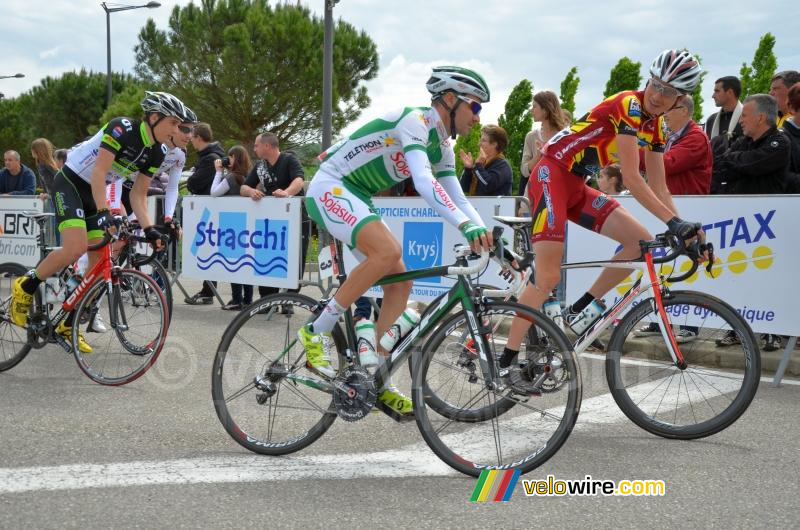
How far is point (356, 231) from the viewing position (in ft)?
14.1

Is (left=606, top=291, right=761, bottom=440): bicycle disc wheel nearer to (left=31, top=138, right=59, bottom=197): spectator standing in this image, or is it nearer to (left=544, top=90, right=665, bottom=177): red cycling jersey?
(left=544, top=90, right=665, bottom=177): red cycling jersey

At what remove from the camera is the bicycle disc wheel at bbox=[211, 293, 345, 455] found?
4391 millimetres

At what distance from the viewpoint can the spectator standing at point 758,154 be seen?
7371 mm

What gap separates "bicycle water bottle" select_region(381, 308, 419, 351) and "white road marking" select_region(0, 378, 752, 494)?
1.80 feet

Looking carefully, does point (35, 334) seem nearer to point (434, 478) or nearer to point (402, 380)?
point (402, 380)

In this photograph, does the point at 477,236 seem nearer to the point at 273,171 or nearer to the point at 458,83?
the point at 458,83

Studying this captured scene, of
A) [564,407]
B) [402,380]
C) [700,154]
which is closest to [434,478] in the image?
[564,407]

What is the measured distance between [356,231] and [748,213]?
149 inches

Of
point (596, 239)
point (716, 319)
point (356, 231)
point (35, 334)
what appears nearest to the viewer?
point (356, 231)

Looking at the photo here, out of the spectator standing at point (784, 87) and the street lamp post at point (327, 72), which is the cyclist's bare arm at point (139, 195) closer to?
the spectator standing at point (784, 87)

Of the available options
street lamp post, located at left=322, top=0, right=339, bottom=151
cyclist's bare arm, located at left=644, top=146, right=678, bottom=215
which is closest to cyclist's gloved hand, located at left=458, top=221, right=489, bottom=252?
cyclist's bare arm, located at left=644, top=146, right=678, bottom=215

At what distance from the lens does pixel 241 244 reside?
1022 cm

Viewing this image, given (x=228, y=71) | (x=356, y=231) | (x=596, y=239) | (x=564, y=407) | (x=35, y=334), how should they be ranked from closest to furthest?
(x=564, y=407), (x=356, y=231), (x=35, y=334), (x=596, y=239), (x=228, y=71)

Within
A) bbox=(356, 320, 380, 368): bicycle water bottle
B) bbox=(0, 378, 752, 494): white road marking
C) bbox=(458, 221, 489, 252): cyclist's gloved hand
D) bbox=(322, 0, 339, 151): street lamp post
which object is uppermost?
bbox=(322, 0, 339, 151): street lamp post
